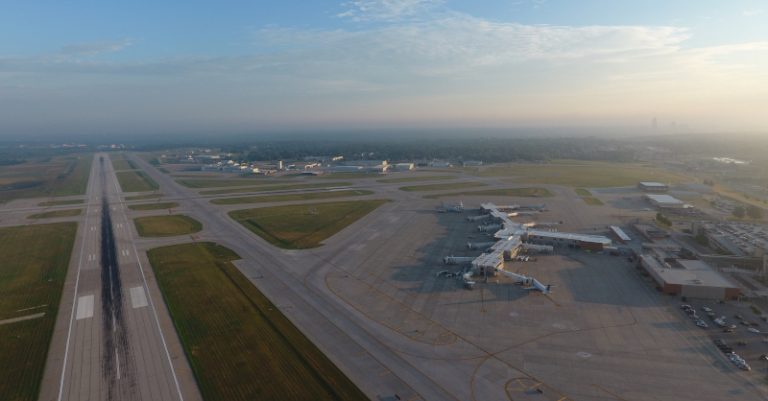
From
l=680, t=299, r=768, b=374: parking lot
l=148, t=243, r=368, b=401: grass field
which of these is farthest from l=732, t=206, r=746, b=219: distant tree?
l=148, t=243, r=368, b=401: grass field

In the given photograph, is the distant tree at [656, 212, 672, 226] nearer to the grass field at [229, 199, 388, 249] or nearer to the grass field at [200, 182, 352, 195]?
the grass field at [229, 199, 388, 249]

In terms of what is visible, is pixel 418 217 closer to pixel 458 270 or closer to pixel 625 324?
pixel 458 270

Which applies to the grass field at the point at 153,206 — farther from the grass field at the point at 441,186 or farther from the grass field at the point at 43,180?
the grass field at the point at 441,186

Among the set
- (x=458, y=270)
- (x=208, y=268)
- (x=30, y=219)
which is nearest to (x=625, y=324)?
(x=458, y=270)

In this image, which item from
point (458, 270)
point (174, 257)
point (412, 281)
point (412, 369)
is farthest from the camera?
point (174, 257)

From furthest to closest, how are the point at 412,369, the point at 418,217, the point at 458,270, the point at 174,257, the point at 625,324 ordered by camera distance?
1. the point at 418,217
2. the point at 174,257
3. the point at 458,270
4. the point at 625,324
5. the point at 412,369

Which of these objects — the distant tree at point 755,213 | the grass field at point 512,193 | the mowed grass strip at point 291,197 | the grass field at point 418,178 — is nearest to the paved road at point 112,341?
the mowed grass strip at point 291,197

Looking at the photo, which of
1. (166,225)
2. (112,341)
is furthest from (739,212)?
(166,225)
